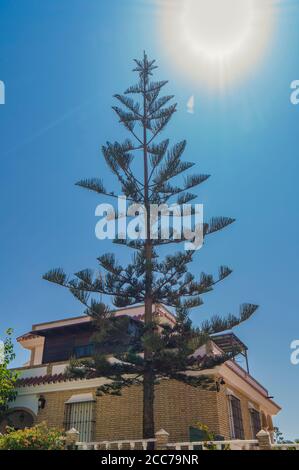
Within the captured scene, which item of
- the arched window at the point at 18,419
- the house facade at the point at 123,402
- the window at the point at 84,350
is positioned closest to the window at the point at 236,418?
the house facade at the point at 123,402

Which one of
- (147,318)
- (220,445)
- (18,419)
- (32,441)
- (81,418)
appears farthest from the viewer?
(18,419)

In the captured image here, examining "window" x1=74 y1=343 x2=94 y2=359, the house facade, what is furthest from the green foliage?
"window" x1=74 y1=343 x2=94 y2=359

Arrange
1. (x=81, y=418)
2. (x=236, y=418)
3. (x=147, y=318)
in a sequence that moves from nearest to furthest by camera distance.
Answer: (x=147, y=318) < (x=81, y=418) < (x=236, y=418)

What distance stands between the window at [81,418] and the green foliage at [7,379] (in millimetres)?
1779

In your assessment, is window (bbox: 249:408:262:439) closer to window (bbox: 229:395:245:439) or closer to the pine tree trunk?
window (bbox: 229:395:245:439)

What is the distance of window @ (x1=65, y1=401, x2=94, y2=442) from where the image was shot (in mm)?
11352

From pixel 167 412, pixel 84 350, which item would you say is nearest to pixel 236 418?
pixel 167 412

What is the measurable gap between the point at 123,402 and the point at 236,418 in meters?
3.21

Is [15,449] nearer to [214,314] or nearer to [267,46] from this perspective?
[214,314]

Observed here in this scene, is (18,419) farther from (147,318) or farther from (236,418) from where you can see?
(236,418)

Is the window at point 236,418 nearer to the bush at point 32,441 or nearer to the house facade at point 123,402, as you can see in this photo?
the house facade at point 123,402

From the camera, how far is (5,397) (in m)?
12.3

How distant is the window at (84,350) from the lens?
561 inches

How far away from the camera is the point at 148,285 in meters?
9.91
